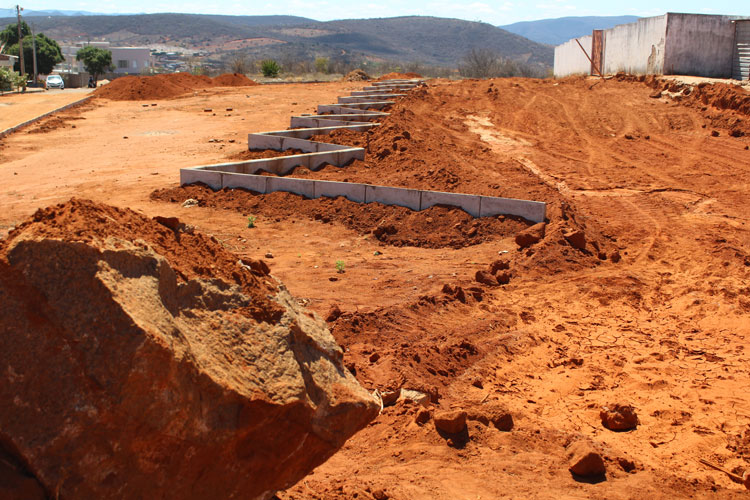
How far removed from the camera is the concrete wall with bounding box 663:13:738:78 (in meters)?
22.8

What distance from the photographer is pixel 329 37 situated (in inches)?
5714

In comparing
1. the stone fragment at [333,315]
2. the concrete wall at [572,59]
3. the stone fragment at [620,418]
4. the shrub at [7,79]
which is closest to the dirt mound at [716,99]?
the concrete wall at [572,59]

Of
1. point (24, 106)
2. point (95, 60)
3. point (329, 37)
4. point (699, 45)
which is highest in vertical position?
point (329, 37)

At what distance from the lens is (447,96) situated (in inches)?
886

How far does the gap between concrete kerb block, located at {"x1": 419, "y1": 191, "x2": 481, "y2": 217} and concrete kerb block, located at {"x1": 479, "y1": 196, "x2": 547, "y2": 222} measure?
9 cm

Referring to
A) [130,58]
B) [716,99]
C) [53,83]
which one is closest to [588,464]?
[716,99]

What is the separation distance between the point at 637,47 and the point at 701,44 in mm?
2767

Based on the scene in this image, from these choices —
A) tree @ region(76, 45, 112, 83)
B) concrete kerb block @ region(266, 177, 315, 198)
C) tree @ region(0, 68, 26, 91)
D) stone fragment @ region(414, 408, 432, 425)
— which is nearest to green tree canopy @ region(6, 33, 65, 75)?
tree @ region(76, 45, 112, 83)

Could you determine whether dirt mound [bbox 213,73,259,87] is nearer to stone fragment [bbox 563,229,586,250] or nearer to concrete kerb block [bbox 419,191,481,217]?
concrete kerb block [bbox 419,191,481,217]

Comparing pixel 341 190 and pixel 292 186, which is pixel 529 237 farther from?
pixel 292 186

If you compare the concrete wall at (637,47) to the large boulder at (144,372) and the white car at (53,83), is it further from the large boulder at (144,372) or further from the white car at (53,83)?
the white car at (53,83)

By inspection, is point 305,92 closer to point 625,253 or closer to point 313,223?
point 313,223

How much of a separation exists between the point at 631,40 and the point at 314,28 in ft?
470

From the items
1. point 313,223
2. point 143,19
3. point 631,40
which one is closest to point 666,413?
point 313,223
